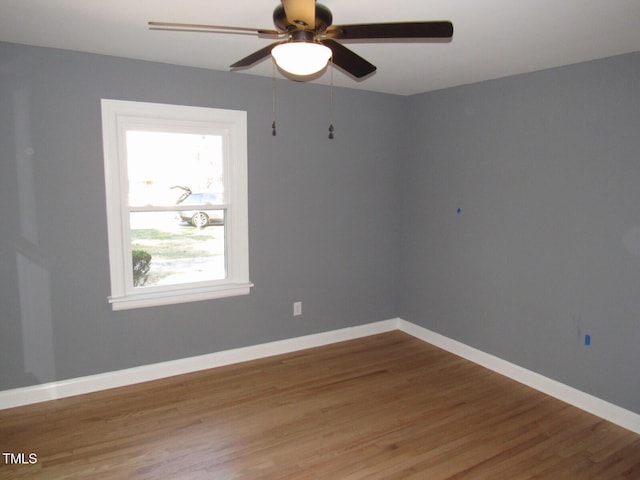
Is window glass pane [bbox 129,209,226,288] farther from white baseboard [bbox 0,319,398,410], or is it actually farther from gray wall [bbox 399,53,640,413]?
gray wall [bbox 399,53,640,413]

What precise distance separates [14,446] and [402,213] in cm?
364

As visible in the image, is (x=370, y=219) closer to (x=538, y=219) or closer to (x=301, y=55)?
(x=538, y=219)

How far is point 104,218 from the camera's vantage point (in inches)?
125

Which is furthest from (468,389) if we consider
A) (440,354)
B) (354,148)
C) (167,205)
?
(167,205)

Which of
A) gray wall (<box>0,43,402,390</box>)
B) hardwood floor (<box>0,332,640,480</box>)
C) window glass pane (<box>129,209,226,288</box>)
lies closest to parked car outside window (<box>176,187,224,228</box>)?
window glass pane (<box>129,209,226,288</box>)

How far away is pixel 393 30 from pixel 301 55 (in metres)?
0.37

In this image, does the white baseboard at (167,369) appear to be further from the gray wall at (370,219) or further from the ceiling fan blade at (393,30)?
the ceiling fan blade at (393,30)

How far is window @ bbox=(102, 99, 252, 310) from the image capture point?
127 inches

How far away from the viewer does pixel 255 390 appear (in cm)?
334

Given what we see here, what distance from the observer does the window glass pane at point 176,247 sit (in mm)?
3402

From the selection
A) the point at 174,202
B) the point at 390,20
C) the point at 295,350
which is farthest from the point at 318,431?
the point at 390,20

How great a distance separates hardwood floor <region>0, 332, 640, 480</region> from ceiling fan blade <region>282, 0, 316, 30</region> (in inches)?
87.0

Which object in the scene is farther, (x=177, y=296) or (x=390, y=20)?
(x=177, y=296)

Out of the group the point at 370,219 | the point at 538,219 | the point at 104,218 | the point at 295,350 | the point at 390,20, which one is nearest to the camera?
the point at 390,20
